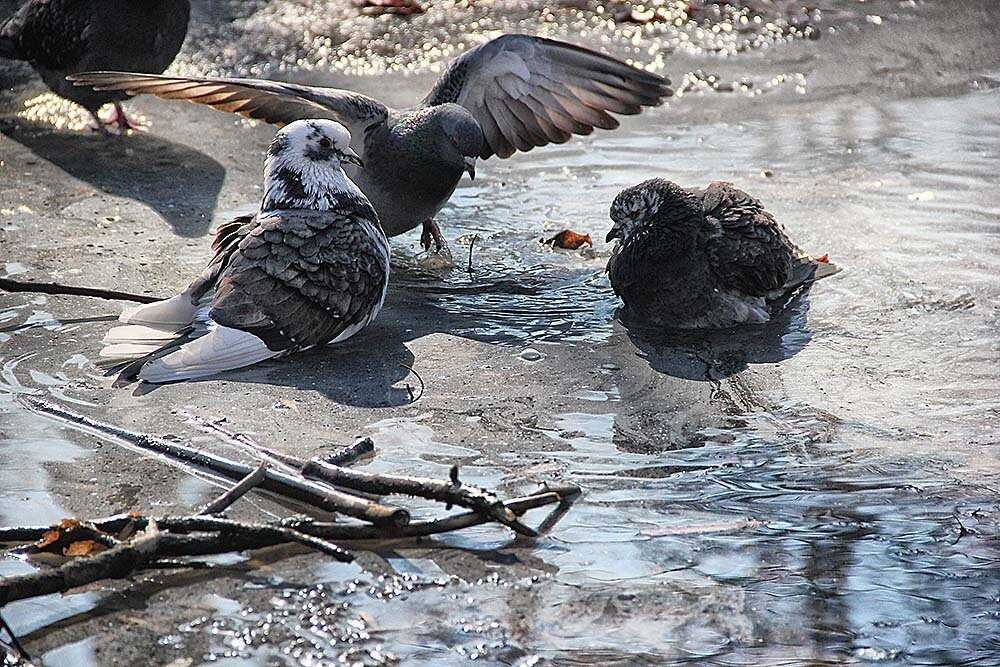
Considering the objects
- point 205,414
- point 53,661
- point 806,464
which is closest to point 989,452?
point 806,464

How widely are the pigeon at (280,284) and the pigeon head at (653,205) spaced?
1.02 metres

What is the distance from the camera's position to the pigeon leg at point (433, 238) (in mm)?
5957

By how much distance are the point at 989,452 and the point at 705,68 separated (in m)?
5.01

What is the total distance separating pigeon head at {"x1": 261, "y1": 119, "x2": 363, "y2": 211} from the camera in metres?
5.14

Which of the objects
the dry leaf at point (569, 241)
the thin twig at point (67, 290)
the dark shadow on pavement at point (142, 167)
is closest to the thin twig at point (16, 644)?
the thin twig at point (67, 290)

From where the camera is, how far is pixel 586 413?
4359 millimetres

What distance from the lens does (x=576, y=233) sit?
606cm

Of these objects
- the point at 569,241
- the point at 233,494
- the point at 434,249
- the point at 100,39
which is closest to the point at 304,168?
the point at 434,249

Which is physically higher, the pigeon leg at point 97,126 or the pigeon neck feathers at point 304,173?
the pigeon neck feathers at point 304,173

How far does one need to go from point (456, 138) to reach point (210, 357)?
1.70m

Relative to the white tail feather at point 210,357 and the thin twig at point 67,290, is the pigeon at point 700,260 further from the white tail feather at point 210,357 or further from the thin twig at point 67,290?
the thin twig at point 67,290

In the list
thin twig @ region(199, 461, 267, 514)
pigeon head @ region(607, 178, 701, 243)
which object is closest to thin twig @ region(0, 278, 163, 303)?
thin twig @ region(199, 461, 267, 514)

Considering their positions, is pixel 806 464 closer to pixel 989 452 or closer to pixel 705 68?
pixel 989 452

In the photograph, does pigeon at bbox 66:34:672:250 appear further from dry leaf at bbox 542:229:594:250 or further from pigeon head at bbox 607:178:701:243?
pigeon head at bbox 607:178:701:243
